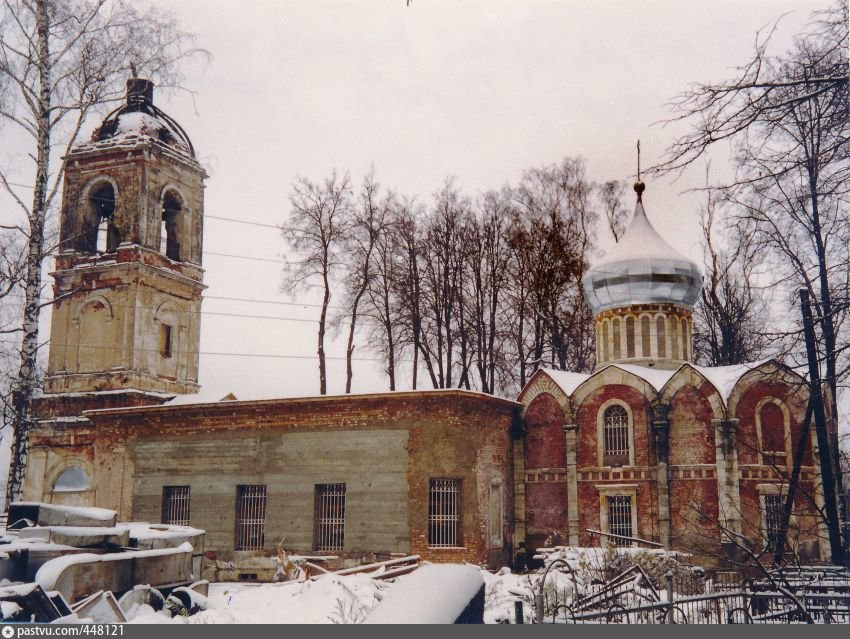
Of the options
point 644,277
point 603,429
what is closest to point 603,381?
point 603,429

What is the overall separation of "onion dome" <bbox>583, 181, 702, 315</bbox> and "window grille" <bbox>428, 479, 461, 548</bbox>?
4.85 m

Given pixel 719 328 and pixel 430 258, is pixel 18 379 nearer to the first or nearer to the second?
pixel 430 258

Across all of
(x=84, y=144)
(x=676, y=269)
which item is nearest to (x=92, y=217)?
(x=84, y=144)

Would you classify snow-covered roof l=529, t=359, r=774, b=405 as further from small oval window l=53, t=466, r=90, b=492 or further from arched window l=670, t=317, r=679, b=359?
small oval window l=53, t=466, r=90, b=492

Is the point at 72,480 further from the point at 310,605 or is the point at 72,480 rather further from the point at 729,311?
the point at 729,311

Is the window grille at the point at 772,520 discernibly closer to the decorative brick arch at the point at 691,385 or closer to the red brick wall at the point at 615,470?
the decorative brick arch at the point at 691,385

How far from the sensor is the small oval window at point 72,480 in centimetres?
1171

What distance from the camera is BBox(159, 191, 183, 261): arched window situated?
10.3 metres

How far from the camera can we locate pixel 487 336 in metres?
12.9

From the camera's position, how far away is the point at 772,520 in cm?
1208

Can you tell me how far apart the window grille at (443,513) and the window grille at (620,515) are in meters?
3.44

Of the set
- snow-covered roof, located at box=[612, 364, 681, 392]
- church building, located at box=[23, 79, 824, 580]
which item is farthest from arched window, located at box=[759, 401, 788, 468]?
snow-covered roof, located at box=[612, 364, 681, 392]

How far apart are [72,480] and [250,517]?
11.2 ft
